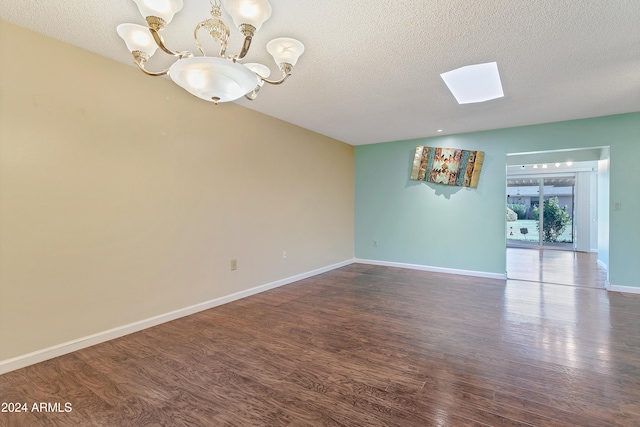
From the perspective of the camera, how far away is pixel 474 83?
10.2 ft

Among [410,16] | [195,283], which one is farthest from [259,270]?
[410,16]

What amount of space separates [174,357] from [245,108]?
9.54 feet

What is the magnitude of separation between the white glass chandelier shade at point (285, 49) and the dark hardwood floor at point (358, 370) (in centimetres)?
211

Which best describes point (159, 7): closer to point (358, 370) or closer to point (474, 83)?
point (358, 370)

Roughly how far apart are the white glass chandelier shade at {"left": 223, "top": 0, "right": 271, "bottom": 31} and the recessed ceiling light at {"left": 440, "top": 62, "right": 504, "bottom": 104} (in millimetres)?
2047

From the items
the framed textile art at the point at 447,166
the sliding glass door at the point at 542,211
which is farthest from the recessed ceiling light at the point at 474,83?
the sliding glass door at the point at 542,211

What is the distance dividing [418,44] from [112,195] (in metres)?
2.90

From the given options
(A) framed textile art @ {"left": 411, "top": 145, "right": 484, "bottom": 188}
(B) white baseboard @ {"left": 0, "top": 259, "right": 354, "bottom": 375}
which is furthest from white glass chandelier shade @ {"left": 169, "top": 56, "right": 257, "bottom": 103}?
(A) framed textile art @ {"left": 411, "top": 145, "right": 484, "bottom": 188}

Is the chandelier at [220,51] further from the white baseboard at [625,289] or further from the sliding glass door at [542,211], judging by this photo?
the sliding glass door at [542,211]

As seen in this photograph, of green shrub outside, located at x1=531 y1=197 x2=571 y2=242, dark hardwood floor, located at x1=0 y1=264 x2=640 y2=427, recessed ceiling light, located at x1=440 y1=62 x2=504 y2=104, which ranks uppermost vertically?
recessed ceiling light, located at x1=440 y1=62 x2=504 y2=104

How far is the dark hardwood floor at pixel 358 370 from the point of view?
1668mm

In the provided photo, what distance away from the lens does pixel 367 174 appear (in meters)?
6.08

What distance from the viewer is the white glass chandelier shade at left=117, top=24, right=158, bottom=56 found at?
65.2 inches

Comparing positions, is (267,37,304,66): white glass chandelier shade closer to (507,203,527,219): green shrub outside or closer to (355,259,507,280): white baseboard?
(355,259,507,280): white baseboard
